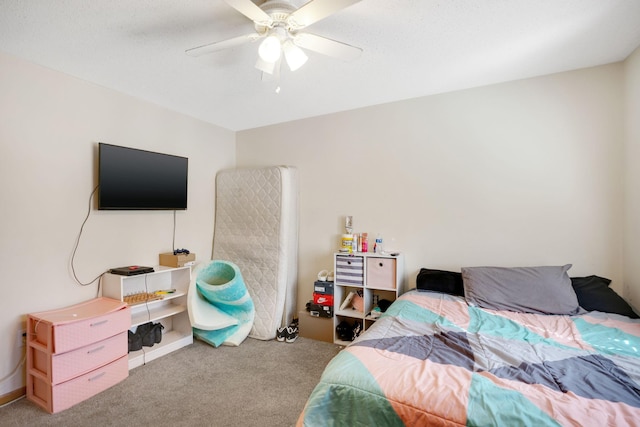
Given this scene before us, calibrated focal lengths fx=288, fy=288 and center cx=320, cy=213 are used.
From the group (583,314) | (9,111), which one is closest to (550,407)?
(583,314)

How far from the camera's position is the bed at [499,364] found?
1015mm

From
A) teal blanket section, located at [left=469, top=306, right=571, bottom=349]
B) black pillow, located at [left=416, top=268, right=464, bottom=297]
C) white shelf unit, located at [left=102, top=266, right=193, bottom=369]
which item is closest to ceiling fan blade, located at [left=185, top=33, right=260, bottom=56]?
white shelf unit, located at [left=102, top=266, right=193, bottom=369]

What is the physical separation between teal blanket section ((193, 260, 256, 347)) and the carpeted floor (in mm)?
122

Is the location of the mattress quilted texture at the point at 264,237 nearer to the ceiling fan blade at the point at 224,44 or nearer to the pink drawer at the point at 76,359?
the pink drawer at the point at 76,359

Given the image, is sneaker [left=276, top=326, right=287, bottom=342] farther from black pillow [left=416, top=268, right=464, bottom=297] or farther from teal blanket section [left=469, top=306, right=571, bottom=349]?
teal blanket section [left=469, top=306, right=571, bottom=349]

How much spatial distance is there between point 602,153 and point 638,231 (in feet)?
2.10

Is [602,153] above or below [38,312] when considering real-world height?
above

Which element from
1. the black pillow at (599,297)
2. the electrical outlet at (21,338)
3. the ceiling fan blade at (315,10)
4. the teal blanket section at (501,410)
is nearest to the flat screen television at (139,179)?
the electrical outlet at (21,338)

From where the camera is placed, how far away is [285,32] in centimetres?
163

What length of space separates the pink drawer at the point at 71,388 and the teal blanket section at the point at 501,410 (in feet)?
8.14

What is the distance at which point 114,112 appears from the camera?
263cm

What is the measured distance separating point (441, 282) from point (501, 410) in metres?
1.54

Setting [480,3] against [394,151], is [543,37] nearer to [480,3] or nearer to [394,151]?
[480,3]

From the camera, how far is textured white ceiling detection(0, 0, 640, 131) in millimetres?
1614
